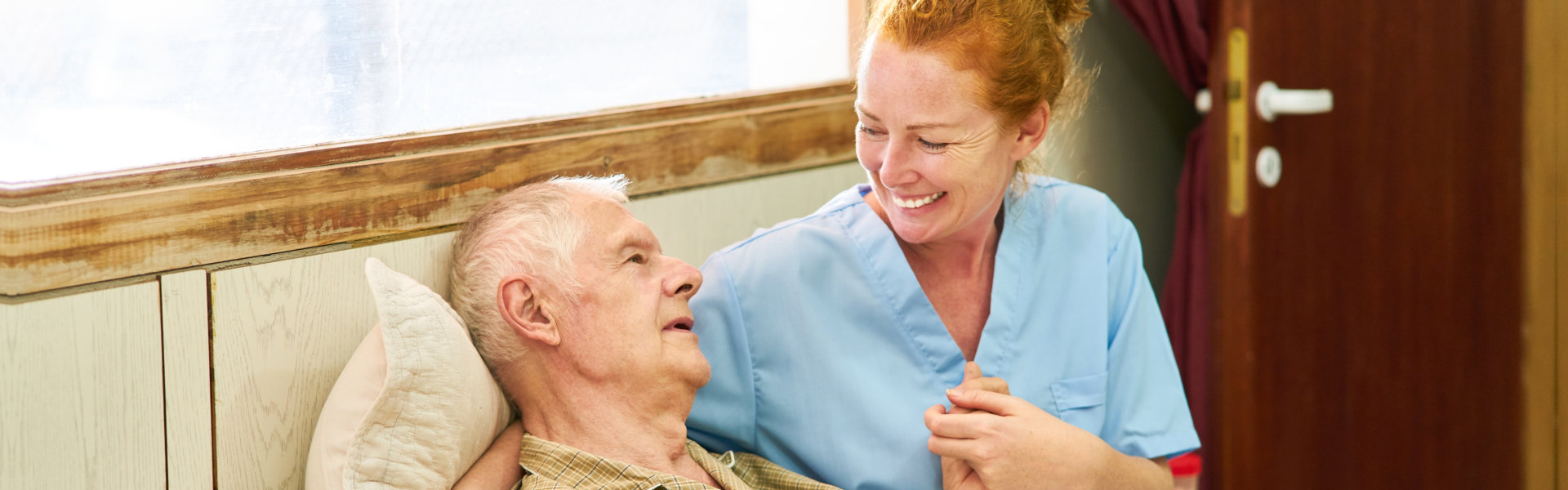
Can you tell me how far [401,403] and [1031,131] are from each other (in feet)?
2.49

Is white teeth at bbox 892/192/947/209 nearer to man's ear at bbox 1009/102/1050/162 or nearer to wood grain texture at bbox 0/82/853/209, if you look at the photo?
man's ear at bbox 1009/102/1050/162

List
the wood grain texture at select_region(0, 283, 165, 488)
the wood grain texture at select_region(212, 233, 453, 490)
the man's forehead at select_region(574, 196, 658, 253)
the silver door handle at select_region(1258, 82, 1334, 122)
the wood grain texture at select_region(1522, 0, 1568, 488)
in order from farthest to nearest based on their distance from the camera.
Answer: the wood grain texture at select_region(1522, 0, 1568, 488), the silver door handle at select_region(1258, 82, 1334, 122), the man's forehead at select_region(574, 196, 658, 253), the wood grain texture at select_region(212, 233, 453, 490), the wood grain texture at select_region(0, 283, 165, 488)

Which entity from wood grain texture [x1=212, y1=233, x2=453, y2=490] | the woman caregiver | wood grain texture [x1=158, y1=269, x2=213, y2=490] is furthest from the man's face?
wood grain texture [x1=158, y1=269, x2=213, y2=490]

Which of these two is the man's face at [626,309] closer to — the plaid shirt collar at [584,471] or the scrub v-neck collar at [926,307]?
the plaid shirt collar at [584,471]

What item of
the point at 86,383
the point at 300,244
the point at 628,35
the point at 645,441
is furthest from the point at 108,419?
the point at 628,35

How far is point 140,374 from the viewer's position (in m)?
1.06

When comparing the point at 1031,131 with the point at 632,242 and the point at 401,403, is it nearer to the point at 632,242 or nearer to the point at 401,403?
the point at 632,242

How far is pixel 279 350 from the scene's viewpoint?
1.16 m

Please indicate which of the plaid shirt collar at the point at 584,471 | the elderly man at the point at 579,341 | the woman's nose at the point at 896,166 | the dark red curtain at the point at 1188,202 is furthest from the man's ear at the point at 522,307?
the dark red curtain at the point at 1188,202

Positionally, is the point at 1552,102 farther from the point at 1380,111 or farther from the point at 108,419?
the point at 108,419

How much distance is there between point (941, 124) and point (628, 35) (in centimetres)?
55

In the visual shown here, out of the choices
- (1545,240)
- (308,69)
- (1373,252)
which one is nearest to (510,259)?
(308,69)

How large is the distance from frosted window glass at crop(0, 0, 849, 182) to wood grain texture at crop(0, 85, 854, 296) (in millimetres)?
58

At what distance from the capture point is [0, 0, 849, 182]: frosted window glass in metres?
1.05
